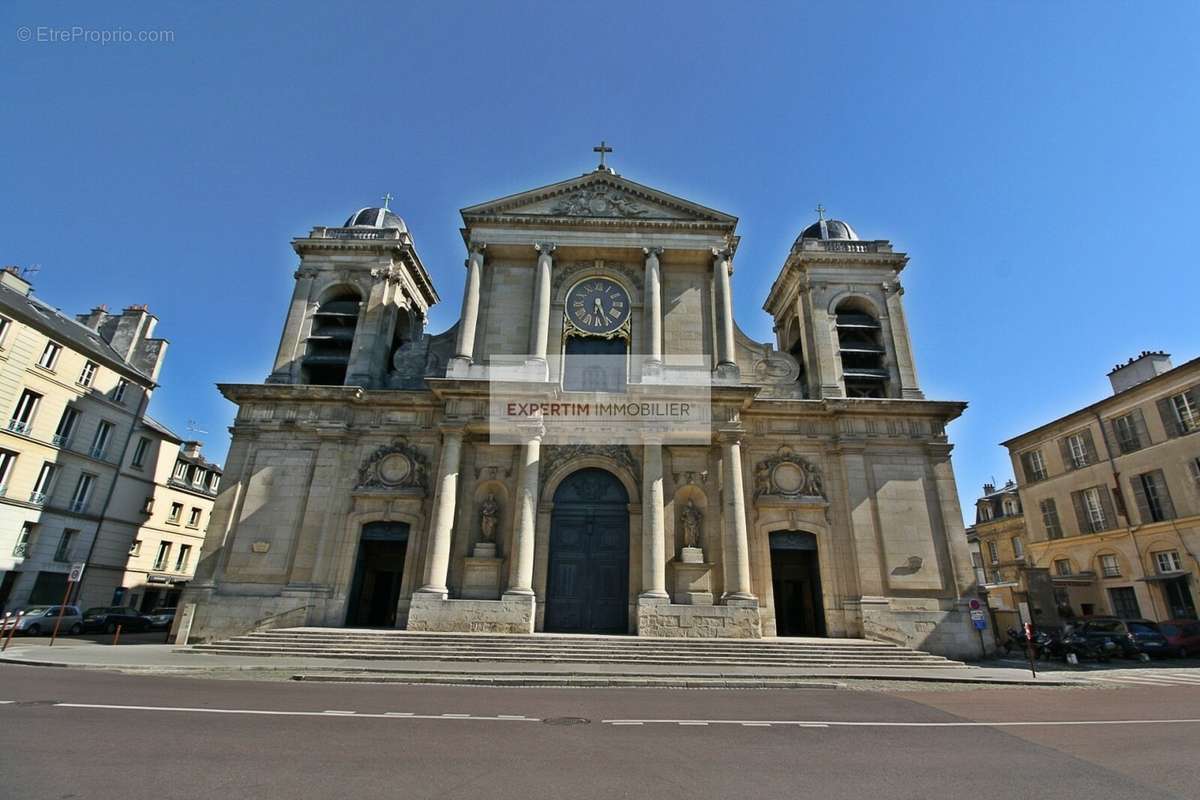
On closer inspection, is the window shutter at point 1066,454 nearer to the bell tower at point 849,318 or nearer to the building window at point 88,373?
the bell tower at point 849,318

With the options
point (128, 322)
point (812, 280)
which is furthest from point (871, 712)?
point (128, 322)

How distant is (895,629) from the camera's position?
17672mm

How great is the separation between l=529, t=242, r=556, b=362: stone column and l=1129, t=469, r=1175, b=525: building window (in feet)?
90.4

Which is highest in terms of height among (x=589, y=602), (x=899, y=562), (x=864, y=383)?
(x=864, y=383)

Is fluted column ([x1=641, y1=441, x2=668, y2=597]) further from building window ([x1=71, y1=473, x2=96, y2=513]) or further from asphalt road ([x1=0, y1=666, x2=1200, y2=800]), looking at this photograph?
building window ([x1=71, y1=473, x2=96, y2=513])

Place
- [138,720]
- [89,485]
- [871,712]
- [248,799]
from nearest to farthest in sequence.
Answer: [248,799] → [138,720] → [871,712] → [89,485]

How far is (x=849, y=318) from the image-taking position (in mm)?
23656

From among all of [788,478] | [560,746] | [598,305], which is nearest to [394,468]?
[598,305]

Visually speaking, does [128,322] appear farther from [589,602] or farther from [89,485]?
[589,602]

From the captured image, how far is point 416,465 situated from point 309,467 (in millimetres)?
3866

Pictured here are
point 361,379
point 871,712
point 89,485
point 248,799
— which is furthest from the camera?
point 89,485

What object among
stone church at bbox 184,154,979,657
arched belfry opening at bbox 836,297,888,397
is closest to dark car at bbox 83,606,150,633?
stone church at bbox 184,154,979,657

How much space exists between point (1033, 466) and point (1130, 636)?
1489cm

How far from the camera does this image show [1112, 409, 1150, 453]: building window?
1010 inches
